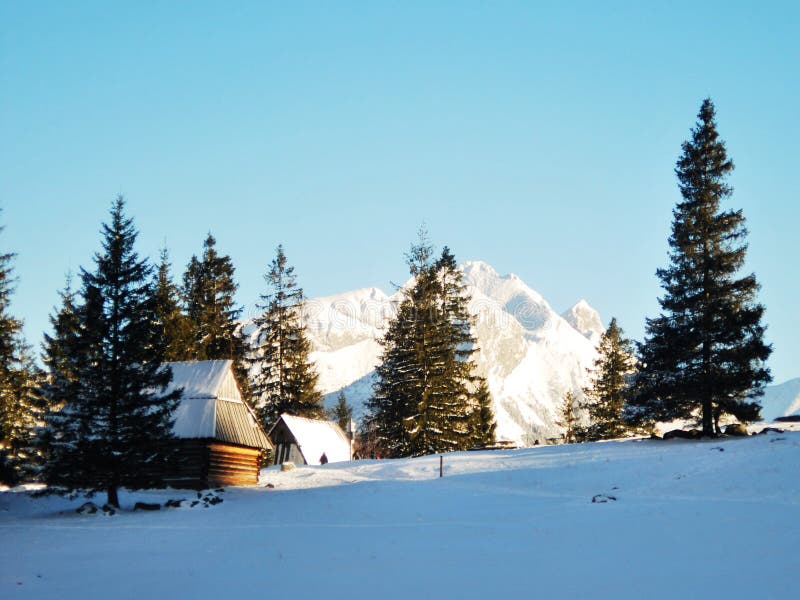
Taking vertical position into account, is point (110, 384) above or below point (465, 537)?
above

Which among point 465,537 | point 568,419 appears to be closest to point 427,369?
point 568,419

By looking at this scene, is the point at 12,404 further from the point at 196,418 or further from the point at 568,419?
the point at 568,419

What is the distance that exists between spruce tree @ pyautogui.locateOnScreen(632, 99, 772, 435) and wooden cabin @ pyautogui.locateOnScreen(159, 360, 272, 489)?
69.2 ft

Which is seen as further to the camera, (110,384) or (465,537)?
(110,384)

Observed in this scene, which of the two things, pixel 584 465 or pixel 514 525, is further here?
pixel 584 465

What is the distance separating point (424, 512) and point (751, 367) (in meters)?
21.3

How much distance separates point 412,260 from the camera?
60406mm

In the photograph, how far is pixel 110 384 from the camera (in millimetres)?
27641

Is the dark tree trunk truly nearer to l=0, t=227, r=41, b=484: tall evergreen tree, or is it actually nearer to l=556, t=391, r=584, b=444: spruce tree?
l=0, t=227, r=41, b=484: tall evergreen tree

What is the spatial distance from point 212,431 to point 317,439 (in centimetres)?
2586

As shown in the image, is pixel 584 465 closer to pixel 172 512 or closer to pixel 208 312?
pixel 172 512

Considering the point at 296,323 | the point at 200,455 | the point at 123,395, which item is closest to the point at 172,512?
the point at 123,395

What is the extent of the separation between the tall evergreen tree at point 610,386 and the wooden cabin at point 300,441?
72.8ft

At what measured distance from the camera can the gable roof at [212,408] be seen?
119 ft
